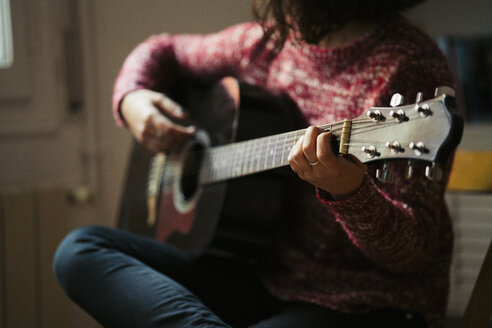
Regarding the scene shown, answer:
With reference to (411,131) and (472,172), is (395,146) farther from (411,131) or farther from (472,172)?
(472,172)

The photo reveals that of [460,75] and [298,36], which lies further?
[460,75]

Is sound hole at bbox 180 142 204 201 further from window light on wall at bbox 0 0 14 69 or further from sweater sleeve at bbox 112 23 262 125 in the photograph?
window light on wall at bbox 0 0 14 69

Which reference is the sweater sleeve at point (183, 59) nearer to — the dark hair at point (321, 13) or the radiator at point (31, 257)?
the dark hair at point (321, 13)

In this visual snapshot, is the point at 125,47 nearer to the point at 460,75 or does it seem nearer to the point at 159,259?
the point at 159,259

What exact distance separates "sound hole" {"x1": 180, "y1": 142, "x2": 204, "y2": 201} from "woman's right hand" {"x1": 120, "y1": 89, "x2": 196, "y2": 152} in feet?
→ 0.15

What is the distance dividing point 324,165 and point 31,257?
1086 mm

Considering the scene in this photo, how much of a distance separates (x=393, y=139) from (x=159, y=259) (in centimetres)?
55

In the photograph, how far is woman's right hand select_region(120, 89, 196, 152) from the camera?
1128 millimetres

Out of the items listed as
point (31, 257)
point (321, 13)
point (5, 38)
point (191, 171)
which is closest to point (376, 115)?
point (321, 13)

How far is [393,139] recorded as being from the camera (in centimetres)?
60

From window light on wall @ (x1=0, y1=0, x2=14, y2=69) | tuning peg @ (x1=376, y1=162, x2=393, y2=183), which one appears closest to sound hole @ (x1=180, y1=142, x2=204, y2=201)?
tuning peg @ (x1=376, y1=162, x2=393, y2=183)

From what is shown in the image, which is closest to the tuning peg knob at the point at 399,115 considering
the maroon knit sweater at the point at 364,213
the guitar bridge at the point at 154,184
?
the maroon knit sweater at the point at 364,213

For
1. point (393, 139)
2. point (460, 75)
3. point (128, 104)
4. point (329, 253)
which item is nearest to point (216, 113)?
point (128, 104)

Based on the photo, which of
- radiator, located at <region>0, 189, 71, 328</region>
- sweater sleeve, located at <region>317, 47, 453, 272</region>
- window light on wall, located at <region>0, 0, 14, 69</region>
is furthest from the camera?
window light on wall, located at <region>0, 0, 14, 69</region>
